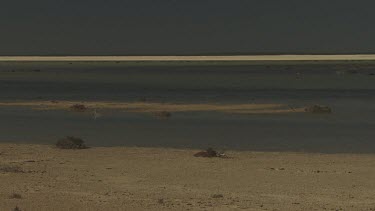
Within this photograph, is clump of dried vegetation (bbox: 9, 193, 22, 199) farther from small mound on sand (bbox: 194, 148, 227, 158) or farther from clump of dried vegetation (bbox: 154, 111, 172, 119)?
clump of dried vegetation (bbox: 154, 111, 172, 119)

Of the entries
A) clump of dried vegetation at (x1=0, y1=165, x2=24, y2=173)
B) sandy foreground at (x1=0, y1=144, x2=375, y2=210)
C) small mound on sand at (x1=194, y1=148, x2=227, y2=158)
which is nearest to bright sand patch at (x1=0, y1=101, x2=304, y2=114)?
sandy foreground at (x1=0, y1=144, x2=375, y2=210)

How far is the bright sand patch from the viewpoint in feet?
126

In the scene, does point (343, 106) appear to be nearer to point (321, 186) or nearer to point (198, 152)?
point (198, 152)

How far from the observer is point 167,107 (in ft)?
133

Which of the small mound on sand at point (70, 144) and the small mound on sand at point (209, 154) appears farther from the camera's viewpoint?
Answer: the small mound on sand at point (70, 144)

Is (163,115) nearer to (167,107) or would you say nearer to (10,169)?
(167,107)

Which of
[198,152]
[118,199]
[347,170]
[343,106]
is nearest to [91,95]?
[343,106]

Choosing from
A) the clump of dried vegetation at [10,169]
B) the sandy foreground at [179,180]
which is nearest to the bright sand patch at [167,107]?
the sandy foreground at [179,180]

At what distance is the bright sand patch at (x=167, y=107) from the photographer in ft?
126

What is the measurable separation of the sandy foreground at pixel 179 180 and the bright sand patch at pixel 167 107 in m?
16.2

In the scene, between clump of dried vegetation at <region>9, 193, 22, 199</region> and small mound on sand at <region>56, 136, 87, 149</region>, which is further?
small mound on sand at <region>56, 136, 87, 149</region>

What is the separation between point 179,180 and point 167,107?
24.5 meters

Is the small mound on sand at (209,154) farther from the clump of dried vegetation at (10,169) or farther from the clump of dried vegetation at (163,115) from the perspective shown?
the clump of dried vegetation at (163,115)

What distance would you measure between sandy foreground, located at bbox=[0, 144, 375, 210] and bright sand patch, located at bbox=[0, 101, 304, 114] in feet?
53.2
